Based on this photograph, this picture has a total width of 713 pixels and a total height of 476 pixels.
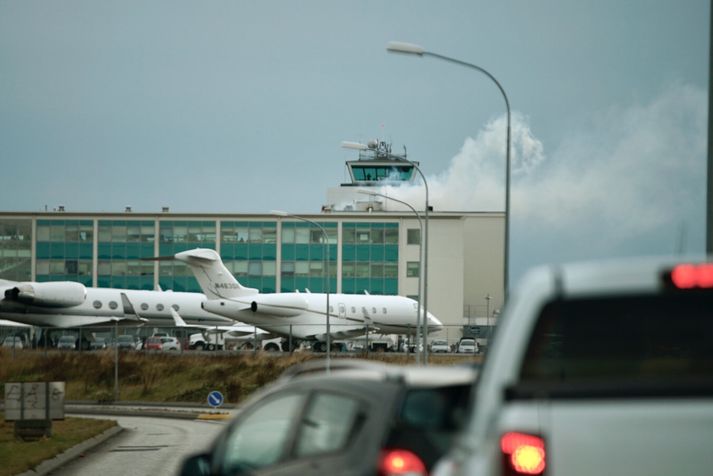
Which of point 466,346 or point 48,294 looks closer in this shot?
point 48,294

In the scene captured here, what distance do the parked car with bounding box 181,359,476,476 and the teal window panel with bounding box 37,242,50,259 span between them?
102 metres

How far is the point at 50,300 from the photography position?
240 feet

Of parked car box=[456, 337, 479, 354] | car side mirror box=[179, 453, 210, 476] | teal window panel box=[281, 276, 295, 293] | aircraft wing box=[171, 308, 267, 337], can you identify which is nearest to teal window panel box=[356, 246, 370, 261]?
teal window panel box=[281, 276, 295, 293]

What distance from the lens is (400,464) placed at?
6.80 meters

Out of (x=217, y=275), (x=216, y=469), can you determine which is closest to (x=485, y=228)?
(x=217, y=275)

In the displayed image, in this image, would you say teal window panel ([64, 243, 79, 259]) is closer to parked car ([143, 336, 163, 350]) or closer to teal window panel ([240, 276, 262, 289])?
teal window panel ([240, 276, 262, 289])

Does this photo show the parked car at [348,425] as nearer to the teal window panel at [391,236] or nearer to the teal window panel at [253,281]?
the teal window panel at [391,236]

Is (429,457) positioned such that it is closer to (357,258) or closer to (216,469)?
(216,469)

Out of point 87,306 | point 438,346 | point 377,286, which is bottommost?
point 438,346

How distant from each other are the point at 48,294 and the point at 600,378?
2774 inches

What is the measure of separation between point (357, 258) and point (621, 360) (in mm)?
100399

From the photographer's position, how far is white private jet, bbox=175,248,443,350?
245ft

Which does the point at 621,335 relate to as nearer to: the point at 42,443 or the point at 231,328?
the point at 42,443

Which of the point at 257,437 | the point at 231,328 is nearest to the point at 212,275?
the point at 231,328
